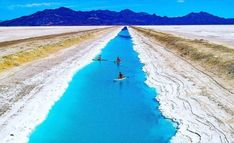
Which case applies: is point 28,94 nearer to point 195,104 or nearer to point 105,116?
point 105,116

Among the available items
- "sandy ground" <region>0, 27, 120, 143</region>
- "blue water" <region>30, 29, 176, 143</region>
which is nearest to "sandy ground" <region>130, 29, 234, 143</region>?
"blue water" <region>30, 29, 176, 143</region>

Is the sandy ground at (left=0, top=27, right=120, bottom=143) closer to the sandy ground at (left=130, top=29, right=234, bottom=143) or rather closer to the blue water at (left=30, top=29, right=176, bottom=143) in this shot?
the blue water at (left=30, top=29, right=176, bottom=143)

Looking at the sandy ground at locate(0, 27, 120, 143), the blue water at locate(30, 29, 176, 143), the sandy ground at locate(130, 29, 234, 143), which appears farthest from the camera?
the sandy ground at locate(0, 27, 120, 143)

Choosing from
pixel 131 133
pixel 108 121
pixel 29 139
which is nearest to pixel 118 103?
pixel 108 121

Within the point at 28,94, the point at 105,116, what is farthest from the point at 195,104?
the point at 28,94

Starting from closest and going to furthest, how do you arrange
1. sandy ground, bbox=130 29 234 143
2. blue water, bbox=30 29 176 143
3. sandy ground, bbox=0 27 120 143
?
sandy ground, bbox=130 29 234 143
blue water, bbox=30 29 176 143
sandy ground, bbox=0 27 120 143

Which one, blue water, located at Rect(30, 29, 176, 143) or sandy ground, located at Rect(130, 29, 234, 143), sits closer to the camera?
sandy ground, located at Rect(130, 29, 234, 143)
